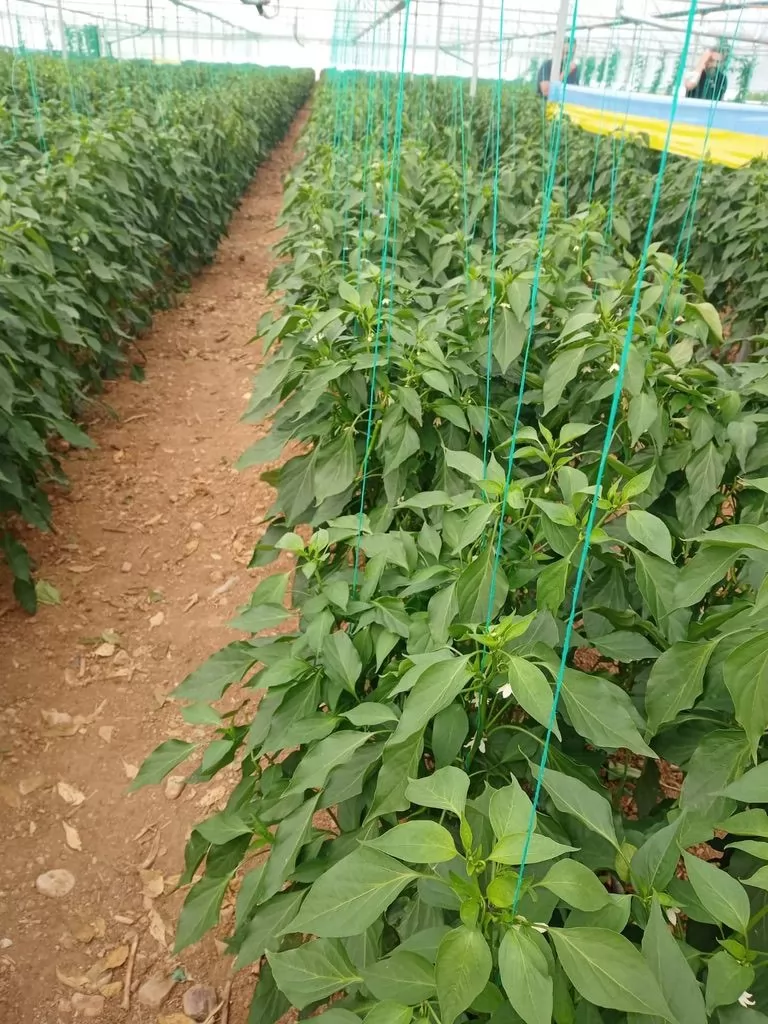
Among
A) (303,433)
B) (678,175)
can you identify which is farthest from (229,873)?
(678,175)

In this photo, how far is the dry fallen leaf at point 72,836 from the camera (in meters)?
2.38

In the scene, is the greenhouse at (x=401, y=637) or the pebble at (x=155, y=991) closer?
the greenhouse at (x=401, y=637)

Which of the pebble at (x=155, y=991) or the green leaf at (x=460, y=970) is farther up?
the green leaf at (x=460, y=970)

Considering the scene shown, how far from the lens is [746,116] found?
730cm

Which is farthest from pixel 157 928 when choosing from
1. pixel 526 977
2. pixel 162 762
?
pixel 526 977

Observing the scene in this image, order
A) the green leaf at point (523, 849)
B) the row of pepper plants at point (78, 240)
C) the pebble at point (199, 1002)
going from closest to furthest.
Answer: the green leaf at point (523, 849) < the pebble at point (199, 1002) < the row of pepper plants at point (78, 240)

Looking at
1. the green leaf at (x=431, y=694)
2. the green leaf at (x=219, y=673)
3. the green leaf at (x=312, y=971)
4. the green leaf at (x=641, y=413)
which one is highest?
the green leaf at (x=641, y=413)

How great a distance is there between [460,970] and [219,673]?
0.87 metres

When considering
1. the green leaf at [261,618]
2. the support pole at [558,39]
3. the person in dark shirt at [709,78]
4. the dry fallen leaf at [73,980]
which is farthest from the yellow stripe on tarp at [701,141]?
the dry fallen leaf at [73,980]

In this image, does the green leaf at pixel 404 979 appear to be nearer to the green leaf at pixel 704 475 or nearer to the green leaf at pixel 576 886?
the green leaf at pixel 576 886

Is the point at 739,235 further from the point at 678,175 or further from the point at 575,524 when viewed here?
the point at 575,524

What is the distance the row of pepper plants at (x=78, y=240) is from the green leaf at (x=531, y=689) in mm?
2139

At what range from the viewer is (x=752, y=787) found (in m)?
1.05

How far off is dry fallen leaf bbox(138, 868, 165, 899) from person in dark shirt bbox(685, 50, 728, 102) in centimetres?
907
